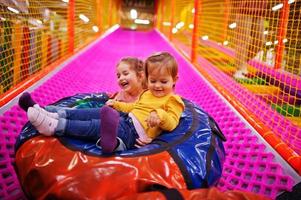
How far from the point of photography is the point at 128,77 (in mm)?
2021

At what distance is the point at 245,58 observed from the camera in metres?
3.41

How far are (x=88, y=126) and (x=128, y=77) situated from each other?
59 centimetres

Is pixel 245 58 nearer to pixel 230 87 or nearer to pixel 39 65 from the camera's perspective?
pixel 230 87

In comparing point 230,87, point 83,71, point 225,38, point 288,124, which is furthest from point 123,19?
point 288,124

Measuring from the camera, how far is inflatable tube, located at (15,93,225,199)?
3.80ft

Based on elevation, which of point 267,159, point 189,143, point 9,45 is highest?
point 9,45

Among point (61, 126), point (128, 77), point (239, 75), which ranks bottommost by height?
point (239, 75)

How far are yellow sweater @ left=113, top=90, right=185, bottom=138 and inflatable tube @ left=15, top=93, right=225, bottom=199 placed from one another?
0.19 ft

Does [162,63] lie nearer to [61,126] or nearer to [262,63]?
[61,126]

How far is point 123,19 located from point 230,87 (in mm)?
9899

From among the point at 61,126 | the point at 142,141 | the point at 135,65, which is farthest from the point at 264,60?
the point at 61,126

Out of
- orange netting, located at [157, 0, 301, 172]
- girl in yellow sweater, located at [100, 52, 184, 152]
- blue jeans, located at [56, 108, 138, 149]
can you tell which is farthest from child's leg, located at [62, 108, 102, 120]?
orange netting, located at [157, 0, 301, 172]

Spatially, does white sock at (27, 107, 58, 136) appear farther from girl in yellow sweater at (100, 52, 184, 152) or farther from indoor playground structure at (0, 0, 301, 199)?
girl in yellow sweater at (100, 52, 184, 152)

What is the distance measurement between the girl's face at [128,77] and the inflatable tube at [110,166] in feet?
1.96
